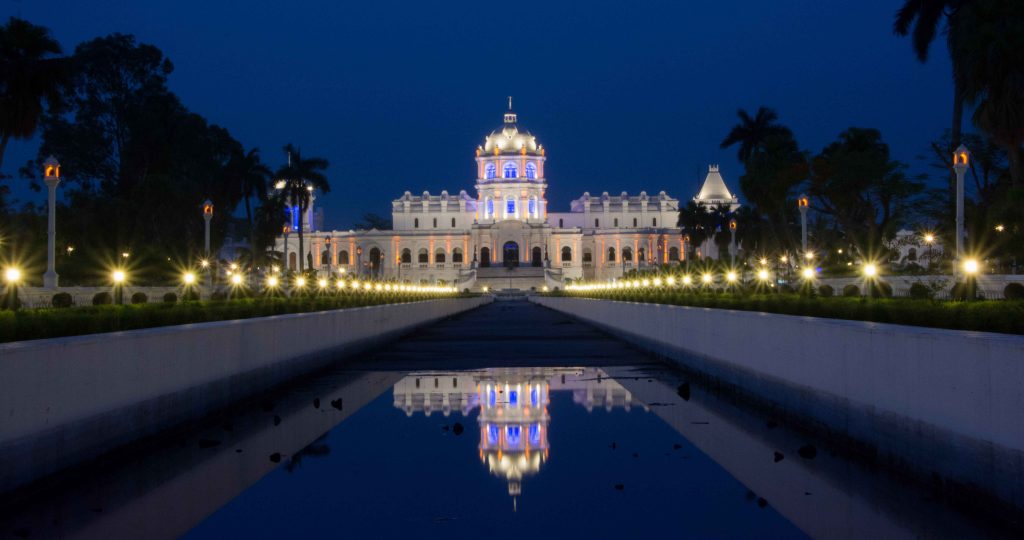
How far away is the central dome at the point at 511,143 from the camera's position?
188m

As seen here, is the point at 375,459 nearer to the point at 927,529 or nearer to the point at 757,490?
the point at 757,490

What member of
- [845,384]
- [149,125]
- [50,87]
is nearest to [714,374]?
[845,384]

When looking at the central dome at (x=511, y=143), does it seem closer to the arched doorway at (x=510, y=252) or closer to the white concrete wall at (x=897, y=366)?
the arched doorway at (x=510, y=252)

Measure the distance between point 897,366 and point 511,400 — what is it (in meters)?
6.65

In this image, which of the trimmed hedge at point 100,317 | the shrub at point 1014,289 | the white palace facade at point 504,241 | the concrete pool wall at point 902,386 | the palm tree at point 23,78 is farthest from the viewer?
the white palace facade at point 504,241

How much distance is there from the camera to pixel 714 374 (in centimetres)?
1844

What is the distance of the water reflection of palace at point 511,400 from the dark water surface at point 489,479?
0.06 m

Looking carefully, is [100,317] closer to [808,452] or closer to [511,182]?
[808,452]

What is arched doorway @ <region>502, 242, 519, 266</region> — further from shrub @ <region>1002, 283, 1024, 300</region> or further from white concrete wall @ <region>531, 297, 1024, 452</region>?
white concrete wall @ <region>531, 297, 1024, 452</region>

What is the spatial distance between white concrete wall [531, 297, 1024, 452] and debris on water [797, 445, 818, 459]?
2.02 feet

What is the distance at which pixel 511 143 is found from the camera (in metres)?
190

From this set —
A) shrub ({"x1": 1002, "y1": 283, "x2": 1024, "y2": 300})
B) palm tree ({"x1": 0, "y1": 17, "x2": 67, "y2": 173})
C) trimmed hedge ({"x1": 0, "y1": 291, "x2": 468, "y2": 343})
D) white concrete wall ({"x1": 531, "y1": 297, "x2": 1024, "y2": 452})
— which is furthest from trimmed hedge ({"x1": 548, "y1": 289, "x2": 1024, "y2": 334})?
palm tree ({"x1": 0, "y1": 17, "x2": 67, "y2": 173})

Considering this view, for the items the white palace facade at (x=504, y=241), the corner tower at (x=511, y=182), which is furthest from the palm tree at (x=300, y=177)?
the corner tower at (x=511, y=182)

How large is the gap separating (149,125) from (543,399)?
62229mm
